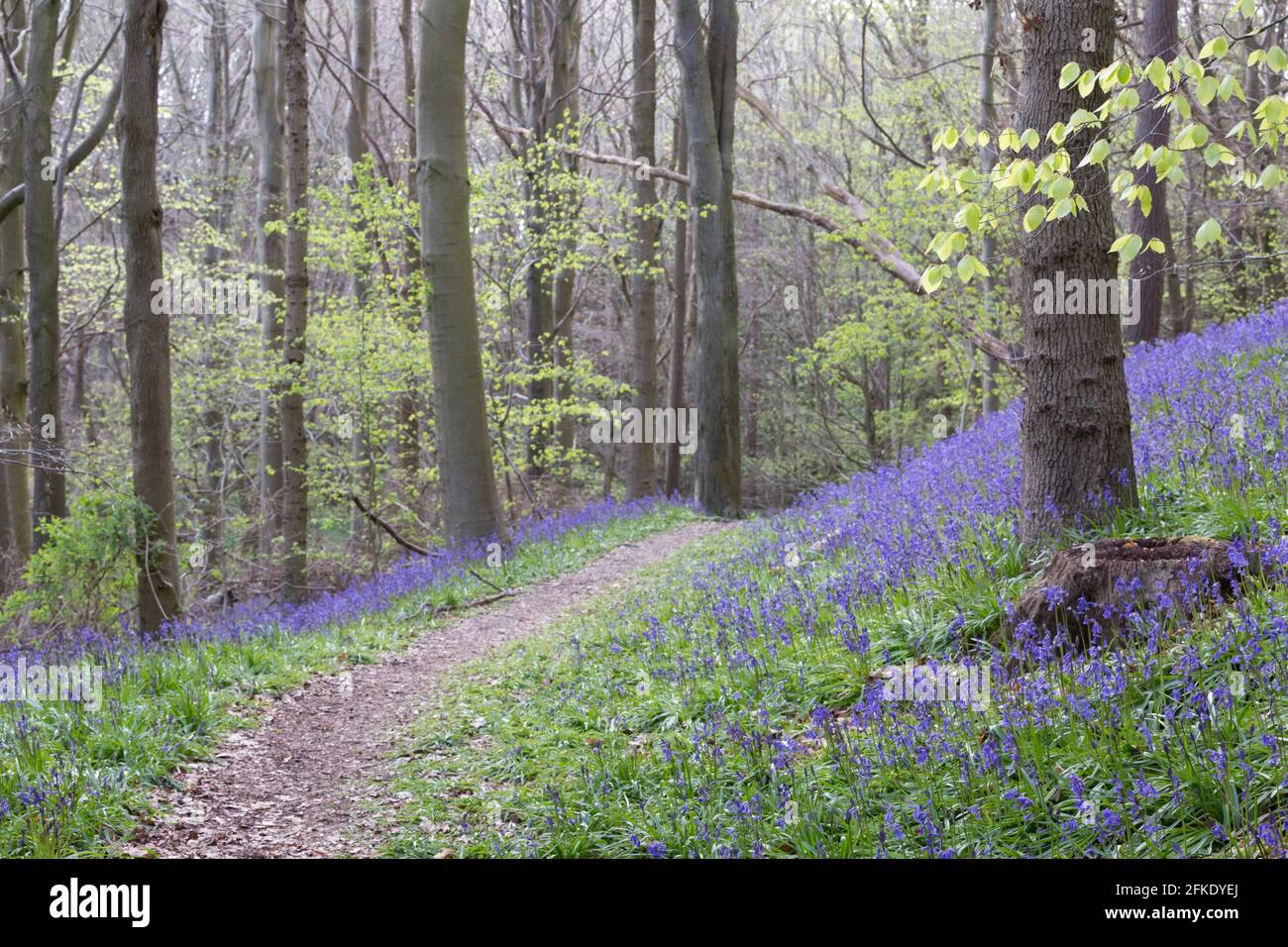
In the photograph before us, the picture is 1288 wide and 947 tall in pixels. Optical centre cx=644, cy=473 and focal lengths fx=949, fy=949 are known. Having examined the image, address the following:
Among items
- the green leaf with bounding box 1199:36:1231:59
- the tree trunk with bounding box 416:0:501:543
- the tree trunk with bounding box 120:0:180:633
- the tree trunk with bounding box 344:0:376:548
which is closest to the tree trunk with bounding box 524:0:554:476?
the tree trunk with bounding box 344:0:376:548

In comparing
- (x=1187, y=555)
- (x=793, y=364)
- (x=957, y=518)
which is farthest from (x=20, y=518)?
(x=793, y=364)

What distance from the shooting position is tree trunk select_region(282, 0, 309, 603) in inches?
466

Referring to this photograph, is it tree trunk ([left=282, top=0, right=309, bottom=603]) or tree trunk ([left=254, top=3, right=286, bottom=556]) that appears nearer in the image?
tree trunk ([left=282, top=0, right=309, bottom=603])

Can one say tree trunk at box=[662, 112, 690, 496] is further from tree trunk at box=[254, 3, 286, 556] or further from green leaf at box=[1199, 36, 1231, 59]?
green leaf at box=[1199, 36, 1231, 59]

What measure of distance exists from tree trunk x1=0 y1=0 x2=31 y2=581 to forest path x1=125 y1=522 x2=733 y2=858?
7625mm

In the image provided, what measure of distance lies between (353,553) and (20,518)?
19.0 ft

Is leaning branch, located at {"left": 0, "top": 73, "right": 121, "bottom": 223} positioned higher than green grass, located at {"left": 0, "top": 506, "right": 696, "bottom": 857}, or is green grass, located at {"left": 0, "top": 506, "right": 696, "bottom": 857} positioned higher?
leaning branch, located at {"left": 0, "top": 73, "right": 121, "bottom": 223}

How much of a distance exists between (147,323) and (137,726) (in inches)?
182

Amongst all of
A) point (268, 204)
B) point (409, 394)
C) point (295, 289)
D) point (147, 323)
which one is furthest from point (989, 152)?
point (147, 323)

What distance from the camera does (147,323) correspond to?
869 cm

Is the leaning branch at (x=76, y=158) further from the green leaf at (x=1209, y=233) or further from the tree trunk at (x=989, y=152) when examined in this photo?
the green leaf at (x=1209, y=233)

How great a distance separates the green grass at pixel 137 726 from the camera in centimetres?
421

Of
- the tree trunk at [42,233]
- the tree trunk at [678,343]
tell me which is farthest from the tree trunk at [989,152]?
the tree trunk at [42,233]
